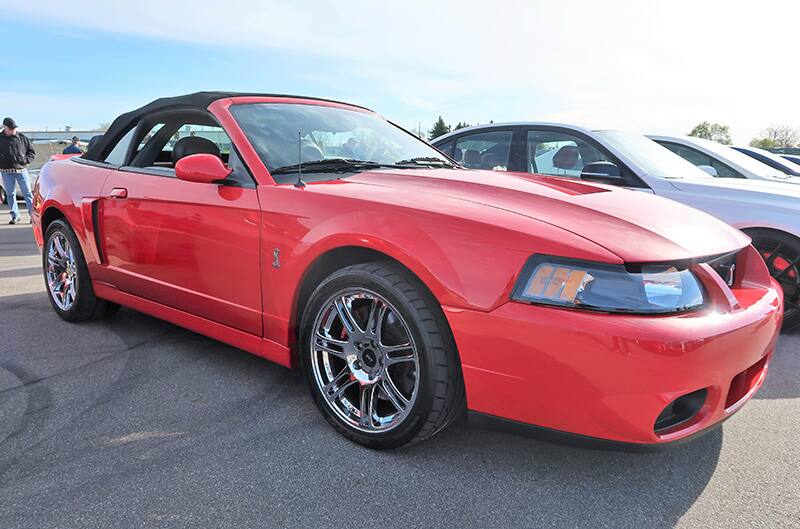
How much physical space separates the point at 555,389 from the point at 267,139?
1841 mm

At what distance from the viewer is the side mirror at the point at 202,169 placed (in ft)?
8.48

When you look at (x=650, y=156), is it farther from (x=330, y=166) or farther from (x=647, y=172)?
(x=330, y=166)

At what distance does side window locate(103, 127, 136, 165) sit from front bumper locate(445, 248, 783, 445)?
261 centimetres

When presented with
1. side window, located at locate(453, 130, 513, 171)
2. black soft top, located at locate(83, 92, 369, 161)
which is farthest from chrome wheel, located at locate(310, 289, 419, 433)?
side window, located at locate(453, 130, 513, 171)

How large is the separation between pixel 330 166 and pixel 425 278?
1052 millimetres

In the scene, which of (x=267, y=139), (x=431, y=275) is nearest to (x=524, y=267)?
(x=431, y=275)

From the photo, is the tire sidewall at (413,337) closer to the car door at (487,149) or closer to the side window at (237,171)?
the side window at (237,171)

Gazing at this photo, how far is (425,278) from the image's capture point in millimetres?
1994

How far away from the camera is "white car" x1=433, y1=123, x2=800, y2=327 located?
3848 mm

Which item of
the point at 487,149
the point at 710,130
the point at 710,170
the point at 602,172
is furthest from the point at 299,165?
the point at 710,130

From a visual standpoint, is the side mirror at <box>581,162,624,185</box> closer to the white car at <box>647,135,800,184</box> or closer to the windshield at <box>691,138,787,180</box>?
the white car at <box>647,135,800,184</box>

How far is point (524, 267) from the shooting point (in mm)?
1834

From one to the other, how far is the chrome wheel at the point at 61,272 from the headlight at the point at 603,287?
314 centimetres

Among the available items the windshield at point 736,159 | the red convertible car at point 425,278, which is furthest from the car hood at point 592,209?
the windshield at point 736,159
